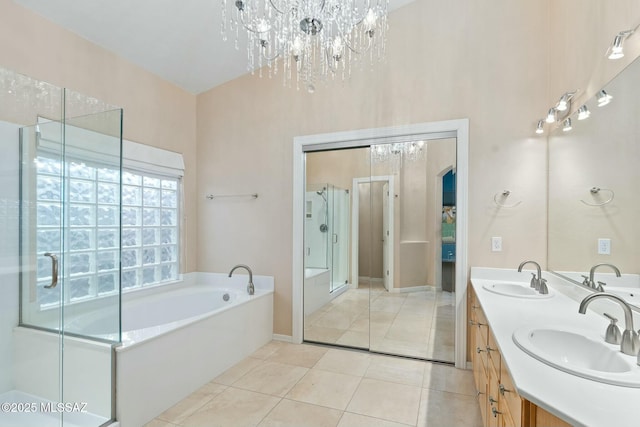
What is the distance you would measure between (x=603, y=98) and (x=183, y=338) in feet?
10.2

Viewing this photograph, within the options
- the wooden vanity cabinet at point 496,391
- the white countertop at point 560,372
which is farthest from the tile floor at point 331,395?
the white countertop at point 560,372

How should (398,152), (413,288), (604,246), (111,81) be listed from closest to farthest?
1. (604,246)
2. (111,81)
3. (398,152)
4. (413,288)

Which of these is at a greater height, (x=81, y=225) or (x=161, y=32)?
(x=161, y=32)

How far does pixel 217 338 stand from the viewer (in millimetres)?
2756

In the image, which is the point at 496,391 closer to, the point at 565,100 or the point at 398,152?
the point at 565,100

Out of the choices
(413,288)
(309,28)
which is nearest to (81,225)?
(309,28)

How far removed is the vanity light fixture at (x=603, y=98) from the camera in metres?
1.75

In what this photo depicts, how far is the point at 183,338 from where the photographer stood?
2.43 meters

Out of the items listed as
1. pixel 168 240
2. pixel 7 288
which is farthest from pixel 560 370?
pixel 168 240

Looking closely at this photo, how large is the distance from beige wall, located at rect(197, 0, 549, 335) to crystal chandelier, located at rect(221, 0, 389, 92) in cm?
16

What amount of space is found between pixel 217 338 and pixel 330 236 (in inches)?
81.3

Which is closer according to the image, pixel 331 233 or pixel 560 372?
pixel 560 372

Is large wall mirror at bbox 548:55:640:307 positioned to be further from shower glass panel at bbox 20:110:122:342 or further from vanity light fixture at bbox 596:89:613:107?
shower glass panel at bbox 20:110:122:342

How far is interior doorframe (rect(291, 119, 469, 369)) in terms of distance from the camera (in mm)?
2859
